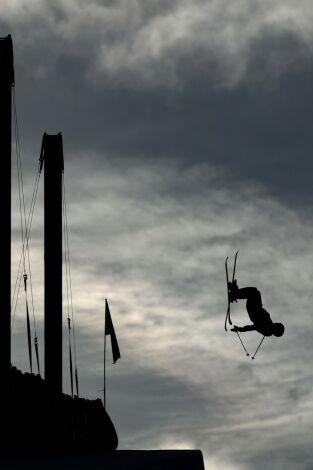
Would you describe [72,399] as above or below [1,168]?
below

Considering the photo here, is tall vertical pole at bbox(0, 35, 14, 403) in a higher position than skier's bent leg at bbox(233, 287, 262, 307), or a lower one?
higher

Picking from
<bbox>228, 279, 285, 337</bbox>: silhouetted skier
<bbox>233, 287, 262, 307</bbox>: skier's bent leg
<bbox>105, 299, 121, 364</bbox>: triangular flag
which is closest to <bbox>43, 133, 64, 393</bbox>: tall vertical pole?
<bbox>105, 299, 121, 364</bbox>: triangular flag

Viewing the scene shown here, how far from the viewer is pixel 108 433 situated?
54.4 metres

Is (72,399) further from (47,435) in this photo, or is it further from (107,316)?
(107,316)

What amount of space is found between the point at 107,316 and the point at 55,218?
7.33m

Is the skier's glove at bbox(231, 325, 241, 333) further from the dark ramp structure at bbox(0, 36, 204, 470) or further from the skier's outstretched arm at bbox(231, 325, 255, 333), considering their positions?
the dark ramp structure at bbox(0, 36, 204, 470)

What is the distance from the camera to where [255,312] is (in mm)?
31359

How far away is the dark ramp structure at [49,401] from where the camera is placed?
29750mm

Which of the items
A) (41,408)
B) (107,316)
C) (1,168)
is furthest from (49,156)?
(41,408)

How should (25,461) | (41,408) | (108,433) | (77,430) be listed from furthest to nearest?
(108,433) → (77,430) → (41,408) → (25,461)

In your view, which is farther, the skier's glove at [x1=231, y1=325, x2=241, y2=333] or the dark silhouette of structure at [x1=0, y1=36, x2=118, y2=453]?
the dark silhouette of structure at [x1=0, y1=36, x2=118, y2=453]

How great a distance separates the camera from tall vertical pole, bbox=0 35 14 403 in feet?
130

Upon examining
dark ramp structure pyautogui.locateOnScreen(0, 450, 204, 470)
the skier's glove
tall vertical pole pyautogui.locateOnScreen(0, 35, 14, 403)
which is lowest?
dark ramp structure pyautogui.locateOnScreen(0, 450, 204, 470)

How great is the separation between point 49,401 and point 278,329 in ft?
43.7
